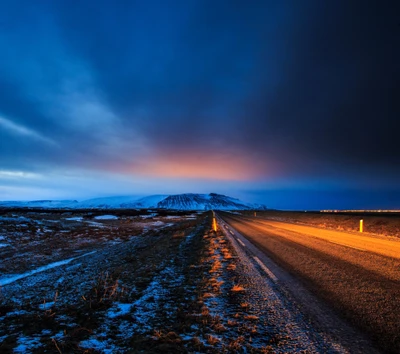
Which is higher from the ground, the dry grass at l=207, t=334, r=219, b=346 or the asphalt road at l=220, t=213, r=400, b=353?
the asphalt road at l=220, t=213, r=400, b=353

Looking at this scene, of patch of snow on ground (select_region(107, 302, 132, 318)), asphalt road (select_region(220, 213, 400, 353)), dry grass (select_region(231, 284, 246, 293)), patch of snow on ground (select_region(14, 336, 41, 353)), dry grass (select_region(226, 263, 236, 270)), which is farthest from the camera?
dry grass (select_region(226, 263, 236, 270))

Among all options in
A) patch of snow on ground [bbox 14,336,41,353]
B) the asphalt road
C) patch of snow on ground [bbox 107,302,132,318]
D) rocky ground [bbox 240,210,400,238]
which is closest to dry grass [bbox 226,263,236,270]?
the asphalt road

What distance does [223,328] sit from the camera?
4.07 metres

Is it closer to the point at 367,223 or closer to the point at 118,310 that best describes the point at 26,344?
the point at 118,310

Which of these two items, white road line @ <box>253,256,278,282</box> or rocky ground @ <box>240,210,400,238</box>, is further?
rocky ground @ <box>240,210,400,238</box>

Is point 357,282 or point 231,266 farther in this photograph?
point 231,266

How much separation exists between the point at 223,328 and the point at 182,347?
0.84 meters

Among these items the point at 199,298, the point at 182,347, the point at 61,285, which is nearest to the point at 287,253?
the point at 199,298

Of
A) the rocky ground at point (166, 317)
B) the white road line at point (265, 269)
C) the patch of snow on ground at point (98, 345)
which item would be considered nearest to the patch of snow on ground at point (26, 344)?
the rocky ground at point (166, 317)

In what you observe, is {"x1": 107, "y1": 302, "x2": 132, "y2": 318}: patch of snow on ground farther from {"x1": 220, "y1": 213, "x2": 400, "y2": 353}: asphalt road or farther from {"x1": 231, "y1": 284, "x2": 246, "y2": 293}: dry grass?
{"x1": 220, "y1": 213, "x2": 400, "y2": 353}: asphalt road

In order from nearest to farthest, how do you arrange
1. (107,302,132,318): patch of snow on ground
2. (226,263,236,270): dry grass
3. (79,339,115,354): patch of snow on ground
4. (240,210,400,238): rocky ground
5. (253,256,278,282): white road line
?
(79,339,115,354): patch of snow on ground → (107,302,132,318): patch of snow on ground → (253,256,278,282): white road line → (226,263,236,270): dry grass → (240,210,400,238): rocky ground

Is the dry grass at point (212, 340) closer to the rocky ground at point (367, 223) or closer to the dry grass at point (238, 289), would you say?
the dry grass at point (238, 289)

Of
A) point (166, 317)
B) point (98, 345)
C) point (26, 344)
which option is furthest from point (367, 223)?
point (26, 344)

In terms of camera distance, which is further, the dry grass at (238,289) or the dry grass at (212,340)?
the dry grass at (238,289)
